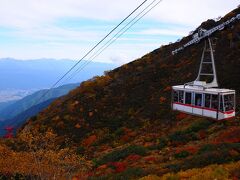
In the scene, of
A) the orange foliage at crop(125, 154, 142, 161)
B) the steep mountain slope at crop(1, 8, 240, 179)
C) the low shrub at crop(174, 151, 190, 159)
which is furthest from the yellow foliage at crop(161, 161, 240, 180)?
the orange foliage at crop(125, 154, 142, 161)

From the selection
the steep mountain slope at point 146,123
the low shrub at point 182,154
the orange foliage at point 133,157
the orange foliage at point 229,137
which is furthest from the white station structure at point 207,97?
the orange foliage at point 133,157

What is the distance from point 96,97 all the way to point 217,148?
34205mm

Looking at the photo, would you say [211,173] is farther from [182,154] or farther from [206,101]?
[206,101]

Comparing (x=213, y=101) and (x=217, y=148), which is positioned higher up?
(x=213, y=101)

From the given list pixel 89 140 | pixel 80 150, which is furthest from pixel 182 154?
pixel 89 140

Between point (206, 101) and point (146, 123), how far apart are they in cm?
1245

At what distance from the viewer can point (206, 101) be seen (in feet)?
106

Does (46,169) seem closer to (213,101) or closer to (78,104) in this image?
(213,101)

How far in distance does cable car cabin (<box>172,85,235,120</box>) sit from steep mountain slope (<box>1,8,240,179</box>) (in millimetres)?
1271

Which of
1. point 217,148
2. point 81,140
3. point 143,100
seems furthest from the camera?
point 143,100

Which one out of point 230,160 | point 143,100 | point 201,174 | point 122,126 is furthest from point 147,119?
point 201,174

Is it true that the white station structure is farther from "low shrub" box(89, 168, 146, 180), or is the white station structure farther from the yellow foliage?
the yellow foliage

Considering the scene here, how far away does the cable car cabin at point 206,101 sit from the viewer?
102 feet

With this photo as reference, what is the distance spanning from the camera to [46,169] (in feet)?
81.0
